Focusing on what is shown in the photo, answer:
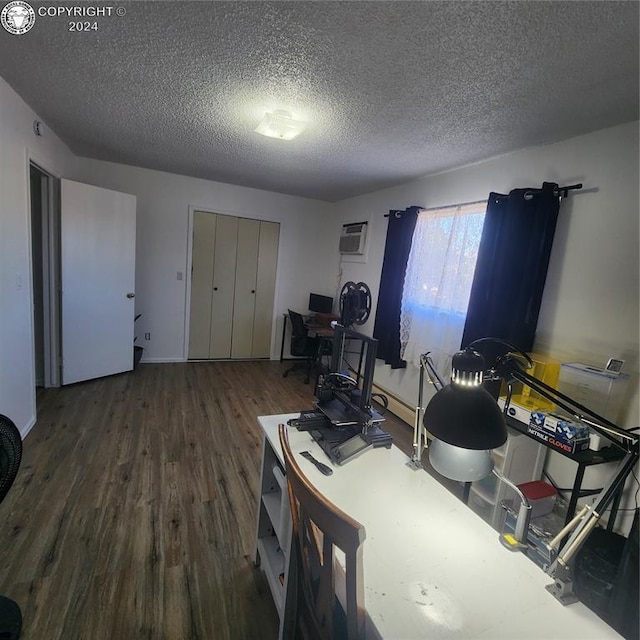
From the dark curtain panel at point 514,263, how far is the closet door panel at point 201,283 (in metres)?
3.30

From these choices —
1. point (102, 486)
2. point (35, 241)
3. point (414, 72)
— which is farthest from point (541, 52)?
point (35, 241)

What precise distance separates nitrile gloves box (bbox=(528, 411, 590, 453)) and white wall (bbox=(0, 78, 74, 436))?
3183 mm

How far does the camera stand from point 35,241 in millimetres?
3277

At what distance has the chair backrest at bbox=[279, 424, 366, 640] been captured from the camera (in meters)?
0.67

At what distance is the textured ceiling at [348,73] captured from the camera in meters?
1.33

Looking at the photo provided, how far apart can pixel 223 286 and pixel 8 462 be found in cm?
366

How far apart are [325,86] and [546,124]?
4.38ft

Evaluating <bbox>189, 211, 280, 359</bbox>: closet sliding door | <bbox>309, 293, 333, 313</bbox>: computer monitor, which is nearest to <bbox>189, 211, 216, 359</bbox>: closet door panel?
<bbox>189, 211, 280, 359</bbox>: closet sliding door

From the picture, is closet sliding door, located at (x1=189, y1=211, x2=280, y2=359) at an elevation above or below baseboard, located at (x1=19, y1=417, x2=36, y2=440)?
above

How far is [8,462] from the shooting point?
114 centimetres

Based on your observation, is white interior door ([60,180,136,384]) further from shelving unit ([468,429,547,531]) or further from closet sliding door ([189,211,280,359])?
shelving unit ([468,429,547,531])

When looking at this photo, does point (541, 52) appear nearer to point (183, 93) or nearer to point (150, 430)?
point (183, 93)

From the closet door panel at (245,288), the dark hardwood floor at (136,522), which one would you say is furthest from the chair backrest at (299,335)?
the dark hardwood floor at (136,522)
